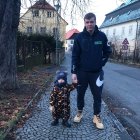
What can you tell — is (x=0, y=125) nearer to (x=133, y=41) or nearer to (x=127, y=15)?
(x=133, y=41)

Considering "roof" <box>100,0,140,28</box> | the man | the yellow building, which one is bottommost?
the man

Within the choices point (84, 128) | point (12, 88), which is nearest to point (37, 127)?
point (84, 128)

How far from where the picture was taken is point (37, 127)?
636cm

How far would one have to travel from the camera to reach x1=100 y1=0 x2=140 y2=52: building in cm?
4762

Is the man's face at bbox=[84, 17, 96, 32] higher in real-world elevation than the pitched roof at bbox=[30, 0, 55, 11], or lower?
lower

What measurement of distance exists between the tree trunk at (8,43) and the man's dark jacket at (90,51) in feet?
13.4

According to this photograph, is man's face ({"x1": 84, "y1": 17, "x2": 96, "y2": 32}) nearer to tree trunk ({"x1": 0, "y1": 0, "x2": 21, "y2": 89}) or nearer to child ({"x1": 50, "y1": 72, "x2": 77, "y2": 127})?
child ({"x1": 50, "y1": 72, "x2": 77, "y2": 127})

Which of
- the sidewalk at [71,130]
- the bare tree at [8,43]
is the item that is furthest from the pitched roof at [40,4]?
the sidewalk at [71,130]

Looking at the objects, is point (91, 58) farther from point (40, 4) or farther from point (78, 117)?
point (40, 4)

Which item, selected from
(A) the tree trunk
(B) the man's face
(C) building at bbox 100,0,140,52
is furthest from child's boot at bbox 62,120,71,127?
(C) building at bbox 100,0,140,52

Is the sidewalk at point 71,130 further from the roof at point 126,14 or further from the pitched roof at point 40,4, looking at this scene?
the roof at point 126,14

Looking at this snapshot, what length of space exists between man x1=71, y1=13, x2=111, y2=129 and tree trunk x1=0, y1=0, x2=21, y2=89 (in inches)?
161

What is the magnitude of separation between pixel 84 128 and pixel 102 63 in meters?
1.33

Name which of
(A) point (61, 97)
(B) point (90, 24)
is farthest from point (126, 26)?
(A) point (61, 97)
